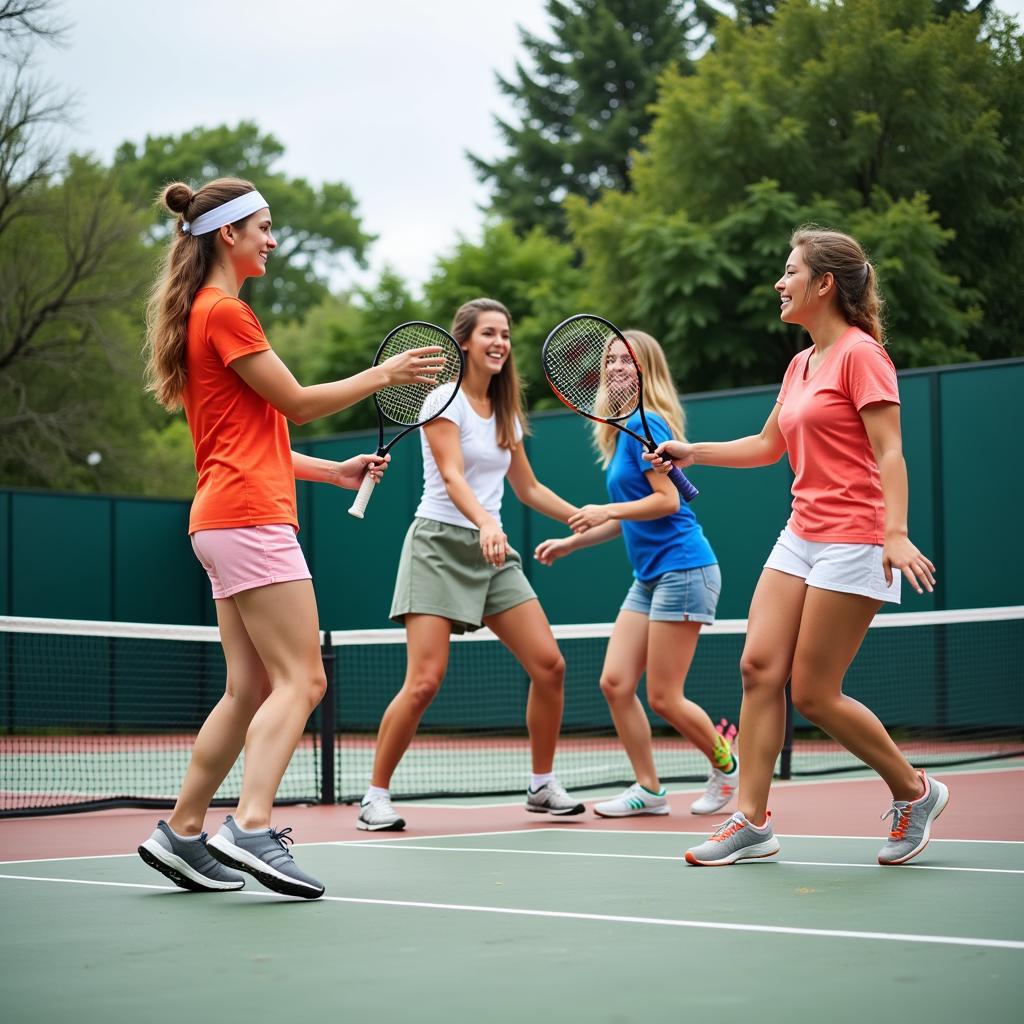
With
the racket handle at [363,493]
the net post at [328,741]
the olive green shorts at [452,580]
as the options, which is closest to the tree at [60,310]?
the net post at [328,741]

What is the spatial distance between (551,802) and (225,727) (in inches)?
93.9

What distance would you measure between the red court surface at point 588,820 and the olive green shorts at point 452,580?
2.82 ft

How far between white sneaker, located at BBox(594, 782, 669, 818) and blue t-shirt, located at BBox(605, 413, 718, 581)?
2.94ft

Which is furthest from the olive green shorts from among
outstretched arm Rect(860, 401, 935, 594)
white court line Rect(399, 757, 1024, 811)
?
outstretched arm Rect(860, 401, 935, 594)

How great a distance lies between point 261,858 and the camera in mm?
3965

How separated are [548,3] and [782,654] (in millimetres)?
32112

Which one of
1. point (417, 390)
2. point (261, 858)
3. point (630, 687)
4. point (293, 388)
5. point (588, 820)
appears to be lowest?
point (588, 820)

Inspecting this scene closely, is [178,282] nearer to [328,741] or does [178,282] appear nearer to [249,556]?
[249,556]

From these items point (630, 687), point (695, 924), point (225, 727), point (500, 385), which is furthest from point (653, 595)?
point (695, 924)

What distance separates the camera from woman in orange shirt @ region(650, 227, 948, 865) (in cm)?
445

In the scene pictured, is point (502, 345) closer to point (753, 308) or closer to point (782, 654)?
point (782, 654)

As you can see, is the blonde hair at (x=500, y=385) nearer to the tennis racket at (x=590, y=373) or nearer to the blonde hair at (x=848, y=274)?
the tennis racket at (x=590, y=373)

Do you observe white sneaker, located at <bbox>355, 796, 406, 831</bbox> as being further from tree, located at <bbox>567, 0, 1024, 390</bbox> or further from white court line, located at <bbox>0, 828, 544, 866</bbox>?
tree, located at <bbox>567, 0, 1024, 390</bbox>

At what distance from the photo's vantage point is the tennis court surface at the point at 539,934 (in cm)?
273
